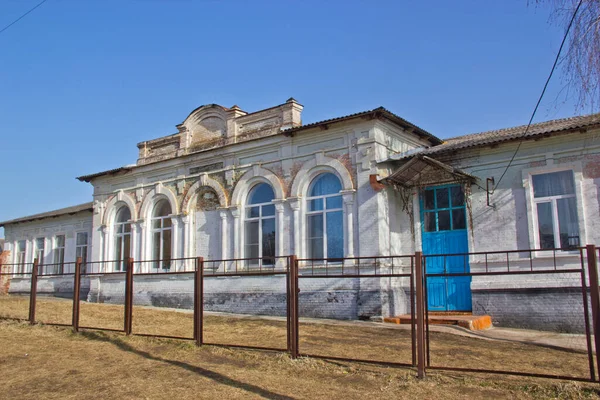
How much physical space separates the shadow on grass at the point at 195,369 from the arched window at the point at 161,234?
8.43 meters

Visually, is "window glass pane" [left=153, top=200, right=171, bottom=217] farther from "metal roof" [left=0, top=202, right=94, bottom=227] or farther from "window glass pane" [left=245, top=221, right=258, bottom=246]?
"metal roof" [left=0, top=202, right=94, bottom=227]

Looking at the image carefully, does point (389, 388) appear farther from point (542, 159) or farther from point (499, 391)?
point (542, 159)

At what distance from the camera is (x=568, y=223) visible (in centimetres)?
1276

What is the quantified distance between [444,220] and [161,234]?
10.3 meters

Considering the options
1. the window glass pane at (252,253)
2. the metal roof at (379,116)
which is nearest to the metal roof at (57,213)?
the window glass pane at (252,253)

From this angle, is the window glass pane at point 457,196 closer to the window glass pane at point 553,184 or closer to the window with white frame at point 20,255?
the window glass pane at point 553,184

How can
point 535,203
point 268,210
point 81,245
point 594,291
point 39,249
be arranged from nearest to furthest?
point 594,291
point 535,203
point 268,210
point 81,245
point 39,249

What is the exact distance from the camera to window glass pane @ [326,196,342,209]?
603 inches

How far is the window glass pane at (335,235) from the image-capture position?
1509 centimetres

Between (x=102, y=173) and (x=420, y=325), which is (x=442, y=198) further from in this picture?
(x=102, y=173)

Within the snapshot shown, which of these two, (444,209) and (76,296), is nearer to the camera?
(76,296)

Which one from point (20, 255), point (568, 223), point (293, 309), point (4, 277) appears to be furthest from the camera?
point (20, 255)

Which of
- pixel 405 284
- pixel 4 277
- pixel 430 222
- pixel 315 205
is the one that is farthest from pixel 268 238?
pixel 4 277

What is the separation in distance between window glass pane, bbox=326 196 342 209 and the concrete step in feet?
11.6
